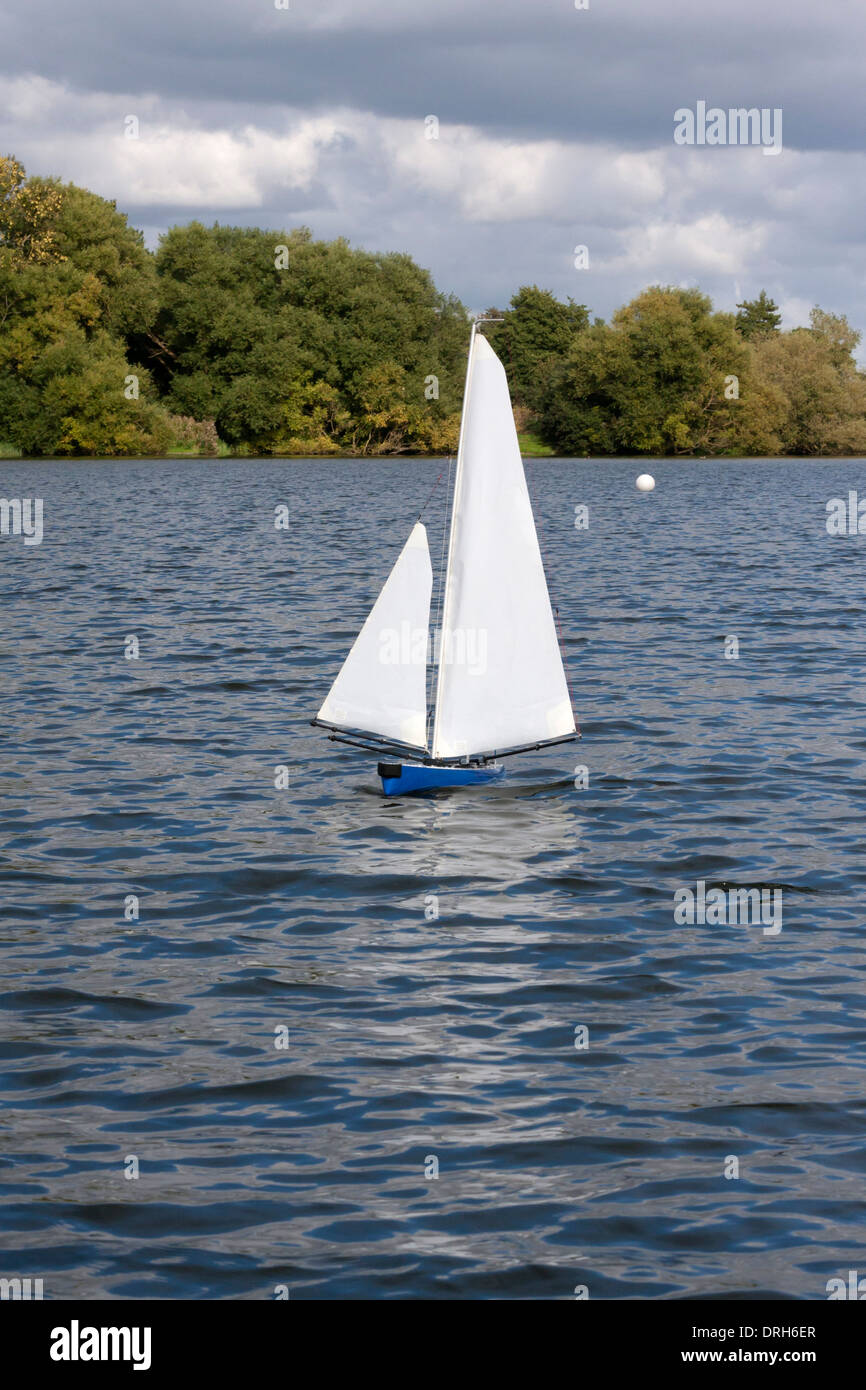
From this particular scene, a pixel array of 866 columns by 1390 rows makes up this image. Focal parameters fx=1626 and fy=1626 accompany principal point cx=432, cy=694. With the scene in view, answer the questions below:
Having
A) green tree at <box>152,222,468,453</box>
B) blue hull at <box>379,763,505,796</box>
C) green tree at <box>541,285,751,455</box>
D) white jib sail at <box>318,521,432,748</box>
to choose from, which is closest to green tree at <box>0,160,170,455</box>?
green tree at <box>152,222,468,453</box>

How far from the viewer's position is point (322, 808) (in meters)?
19.5

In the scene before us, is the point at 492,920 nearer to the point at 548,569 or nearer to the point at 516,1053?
the point at 516,1053

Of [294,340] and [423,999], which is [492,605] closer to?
[423,999]

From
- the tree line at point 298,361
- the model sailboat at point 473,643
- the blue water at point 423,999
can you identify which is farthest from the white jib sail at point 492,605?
the tree line at point 298,361

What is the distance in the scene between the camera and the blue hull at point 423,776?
19.5 metres

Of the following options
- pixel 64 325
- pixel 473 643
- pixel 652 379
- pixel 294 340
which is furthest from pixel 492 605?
pixel 652 379

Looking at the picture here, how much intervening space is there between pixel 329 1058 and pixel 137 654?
20.7m

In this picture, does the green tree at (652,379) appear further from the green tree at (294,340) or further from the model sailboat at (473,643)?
the model sailboat at (473,643)

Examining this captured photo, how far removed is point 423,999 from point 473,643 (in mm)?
7220

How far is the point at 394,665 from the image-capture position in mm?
19562

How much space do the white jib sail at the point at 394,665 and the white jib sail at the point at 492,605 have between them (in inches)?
11.5

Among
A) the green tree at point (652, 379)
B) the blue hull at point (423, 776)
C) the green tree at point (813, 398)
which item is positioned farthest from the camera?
the green tree at point (813, 398)
